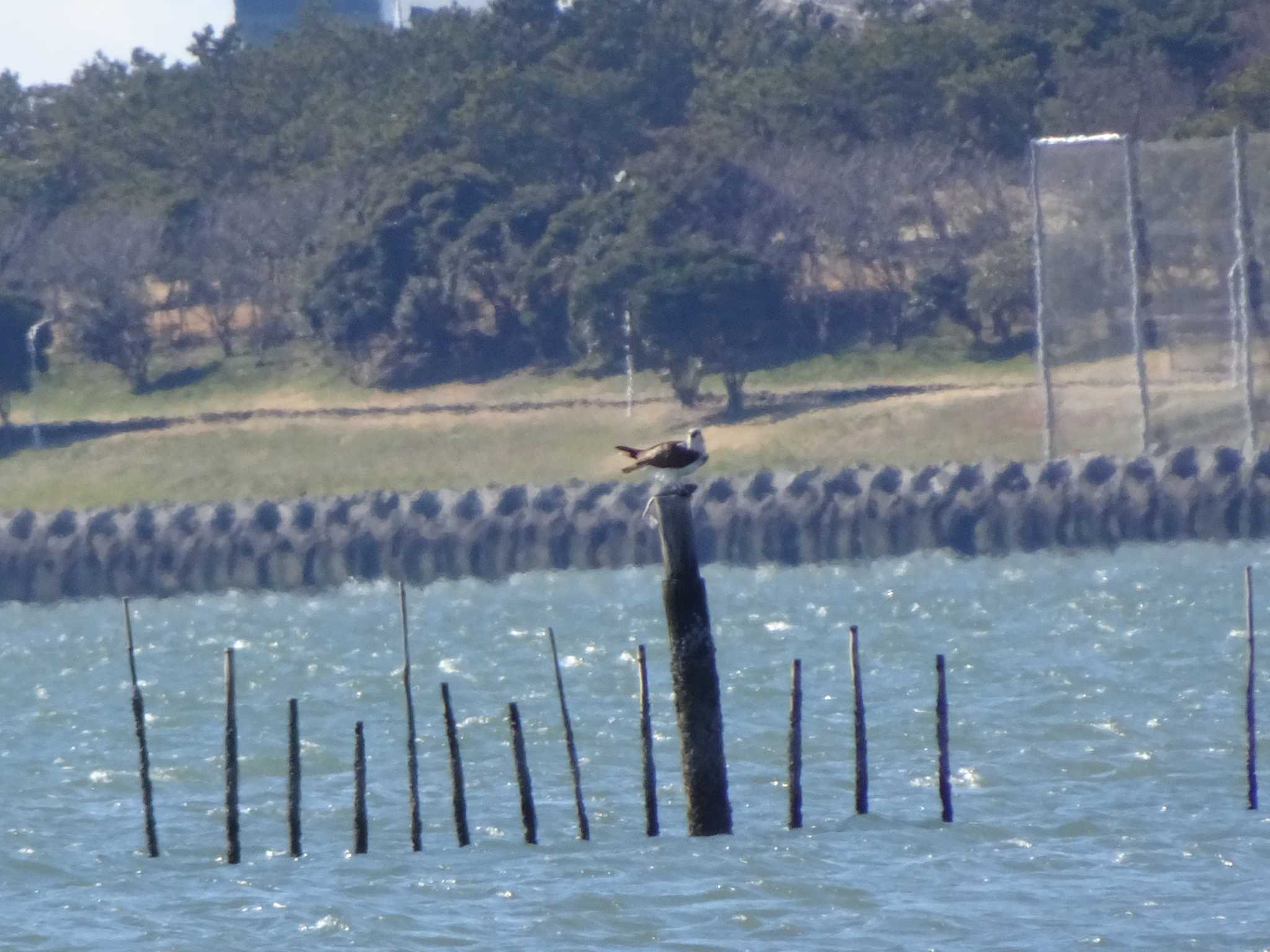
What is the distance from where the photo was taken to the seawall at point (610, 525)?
37.6 metres

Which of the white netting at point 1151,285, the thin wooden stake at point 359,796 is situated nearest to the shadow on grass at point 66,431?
the white netting at point 1151,285

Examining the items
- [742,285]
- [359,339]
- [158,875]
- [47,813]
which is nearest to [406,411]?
[359,339]

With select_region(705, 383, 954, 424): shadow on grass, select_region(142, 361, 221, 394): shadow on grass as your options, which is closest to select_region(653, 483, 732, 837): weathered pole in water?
select_region(705, 383, 954, 424): shadow on grass

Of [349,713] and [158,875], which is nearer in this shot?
[158,875]

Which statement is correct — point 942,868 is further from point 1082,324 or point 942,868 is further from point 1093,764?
point 1082,324

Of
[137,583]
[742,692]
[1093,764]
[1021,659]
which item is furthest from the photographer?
[137,583]

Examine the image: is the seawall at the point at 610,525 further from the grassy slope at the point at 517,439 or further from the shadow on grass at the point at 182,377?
the shadow on grass at the point at 182,377

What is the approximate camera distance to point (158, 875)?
16.9 meters

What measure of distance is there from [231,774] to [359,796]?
870 millimetres

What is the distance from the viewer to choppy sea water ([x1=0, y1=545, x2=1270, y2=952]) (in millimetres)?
15070

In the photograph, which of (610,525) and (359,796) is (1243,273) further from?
(359,796)

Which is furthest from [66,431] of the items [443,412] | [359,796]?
[359,796]

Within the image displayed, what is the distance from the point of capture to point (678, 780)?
1978cm

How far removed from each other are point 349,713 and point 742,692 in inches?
161
